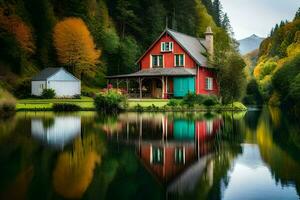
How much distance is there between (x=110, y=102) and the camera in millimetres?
43656

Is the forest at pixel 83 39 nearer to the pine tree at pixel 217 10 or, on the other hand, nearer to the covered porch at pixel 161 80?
the covered porch at pixel 161 80

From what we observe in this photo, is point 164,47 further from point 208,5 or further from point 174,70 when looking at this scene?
point 208,5

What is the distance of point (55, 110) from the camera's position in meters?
46.1

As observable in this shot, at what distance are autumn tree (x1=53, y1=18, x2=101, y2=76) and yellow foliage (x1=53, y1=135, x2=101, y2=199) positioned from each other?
46.7 meters

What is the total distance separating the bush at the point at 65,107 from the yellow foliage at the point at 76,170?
2777 cm

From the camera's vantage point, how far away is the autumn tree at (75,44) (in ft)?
211

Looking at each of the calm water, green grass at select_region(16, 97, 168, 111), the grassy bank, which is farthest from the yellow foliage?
green grass at select_region(16, 97, 168, 111)

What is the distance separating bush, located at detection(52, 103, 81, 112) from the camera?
4609 cm

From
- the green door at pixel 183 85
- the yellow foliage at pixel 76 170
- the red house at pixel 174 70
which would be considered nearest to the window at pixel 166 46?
the red house at pixel 174 70

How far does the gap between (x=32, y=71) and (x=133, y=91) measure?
14593mm

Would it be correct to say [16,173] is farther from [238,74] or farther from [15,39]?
[15,39]

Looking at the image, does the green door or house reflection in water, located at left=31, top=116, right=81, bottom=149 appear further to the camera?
the green door

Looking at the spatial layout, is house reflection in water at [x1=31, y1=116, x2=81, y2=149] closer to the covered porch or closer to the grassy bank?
the grassy bank

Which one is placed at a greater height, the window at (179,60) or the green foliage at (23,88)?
the window at (179,60)
